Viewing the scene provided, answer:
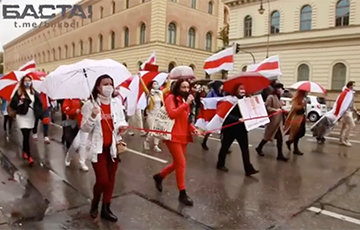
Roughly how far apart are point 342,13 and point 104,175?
95.1 ft

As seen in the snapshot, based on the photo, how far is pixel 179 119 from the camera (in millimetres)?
4984

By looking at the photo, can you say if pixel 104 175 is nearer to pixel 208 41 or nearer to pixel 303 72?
pixel 303 72

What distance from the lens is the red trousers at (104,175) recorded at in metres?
4.16

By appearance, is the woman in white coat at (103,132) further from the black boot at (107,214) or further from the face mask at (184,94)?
the face mask at (184,94)

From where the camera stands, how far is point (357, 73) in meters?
27.2

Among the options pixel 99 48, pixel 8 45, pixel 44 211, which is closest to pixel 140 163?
pixel 44 211

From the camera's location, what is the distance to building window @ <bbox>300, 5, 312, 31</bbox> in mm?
30000

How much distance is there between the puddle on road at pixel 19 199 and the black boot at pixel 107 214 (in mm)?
779

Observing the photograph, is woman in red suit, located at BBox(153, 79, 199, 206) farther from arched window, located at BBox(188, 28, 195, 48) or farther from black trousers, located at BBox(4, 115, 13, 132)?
arched window, located at BBox(188, 28, 195, 48)

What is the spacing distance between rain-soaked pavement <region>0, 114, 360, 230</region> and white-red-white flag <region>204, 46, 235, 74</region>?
97.0 inches

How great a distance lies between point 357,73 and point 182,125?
2627 cm

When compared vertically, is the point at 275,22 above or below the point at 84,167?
above

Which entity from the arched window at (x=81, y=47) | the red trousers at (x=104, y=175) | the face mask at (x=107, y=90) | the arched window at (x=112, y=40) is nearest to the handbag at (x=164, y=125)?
the red trousers at (x=104, y=175)

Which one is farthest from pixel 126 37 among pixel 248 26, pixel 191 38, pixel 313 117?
pixel 313 117
